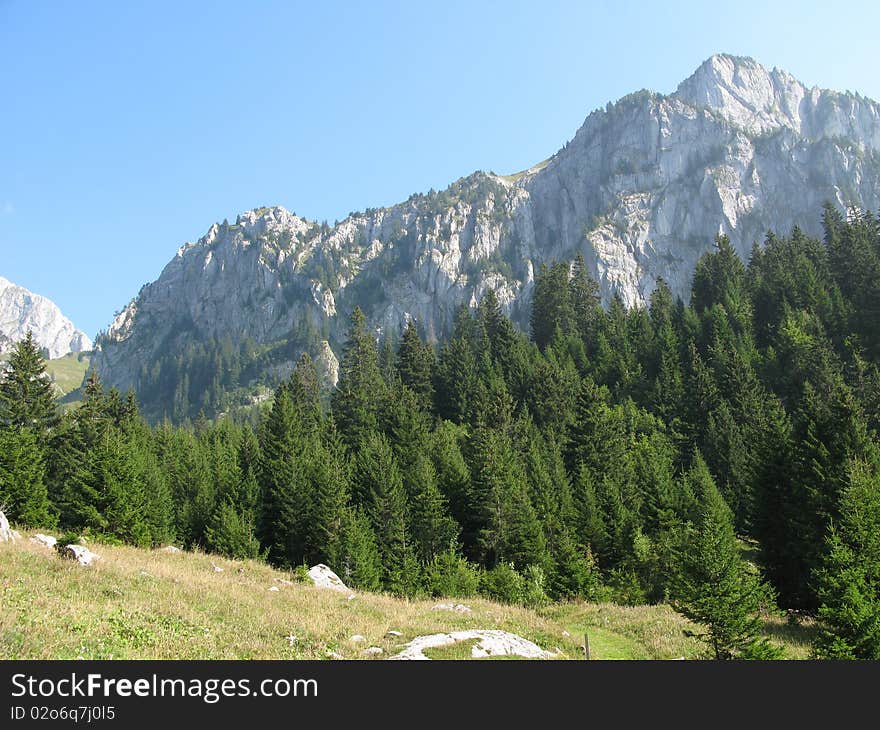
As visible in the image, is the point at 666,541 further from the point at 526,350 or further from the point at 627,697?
the point at 526,350

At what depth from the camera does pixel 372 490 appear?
165 feet

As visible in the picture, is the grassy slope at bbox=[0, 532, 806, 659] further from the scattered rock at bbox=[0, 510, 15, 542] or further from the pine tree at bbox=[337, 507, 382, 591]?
the pine tree at bbox=[337, 507, 382, 591]

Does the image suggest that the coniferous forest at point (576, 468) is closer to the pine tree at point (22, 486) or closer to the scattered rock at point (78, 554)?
the pine tree at point (22, 486)

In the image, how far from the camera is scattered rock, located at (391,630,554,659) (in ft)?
52.0

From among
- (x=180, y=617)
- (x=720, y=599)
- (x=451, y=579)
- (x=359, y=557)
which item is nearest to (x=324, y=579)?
(x=359, y=557)

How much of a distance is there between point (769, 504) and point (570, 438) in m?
30.3

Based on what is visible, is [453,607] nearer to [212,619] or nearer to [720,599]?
[720,599]

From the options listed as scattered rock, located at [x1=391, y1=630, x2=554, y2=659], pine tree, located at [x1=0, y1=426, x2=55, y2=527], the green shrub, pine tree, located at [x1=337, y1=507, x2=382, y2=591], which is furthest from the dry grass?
pine tree, located at [x1=0, y1=426, x2=55, y2=527]

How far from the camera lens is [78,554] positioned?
843 inches

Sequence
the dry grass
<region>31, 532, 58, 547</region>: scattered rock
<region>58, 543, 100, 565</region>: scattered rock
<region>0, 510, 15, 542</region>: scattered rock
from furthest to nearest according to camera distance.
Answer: <region>31, 532, 58, 547</region>: scattered rock → <region>0, 510, 15, 542</region>: scattered rock → <region>58, 543, 100, 565</region>: scattered rock → the dry grass

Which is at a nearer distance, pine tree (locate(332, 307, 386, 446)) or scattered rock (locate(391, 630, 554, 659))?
scattered rock (locate(391, 630, 554, 659))

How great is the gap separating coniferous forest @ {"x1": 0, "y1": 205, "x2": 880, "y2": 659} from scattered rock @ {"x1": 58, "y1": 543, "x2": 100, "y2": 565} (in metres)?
17.9

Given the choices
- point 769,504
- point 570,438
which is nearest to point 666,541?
point 769,504

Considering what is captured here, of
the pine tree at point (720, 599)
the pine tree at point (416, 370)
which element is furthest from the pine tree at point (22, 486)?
the pine tree at point (416, 370)
